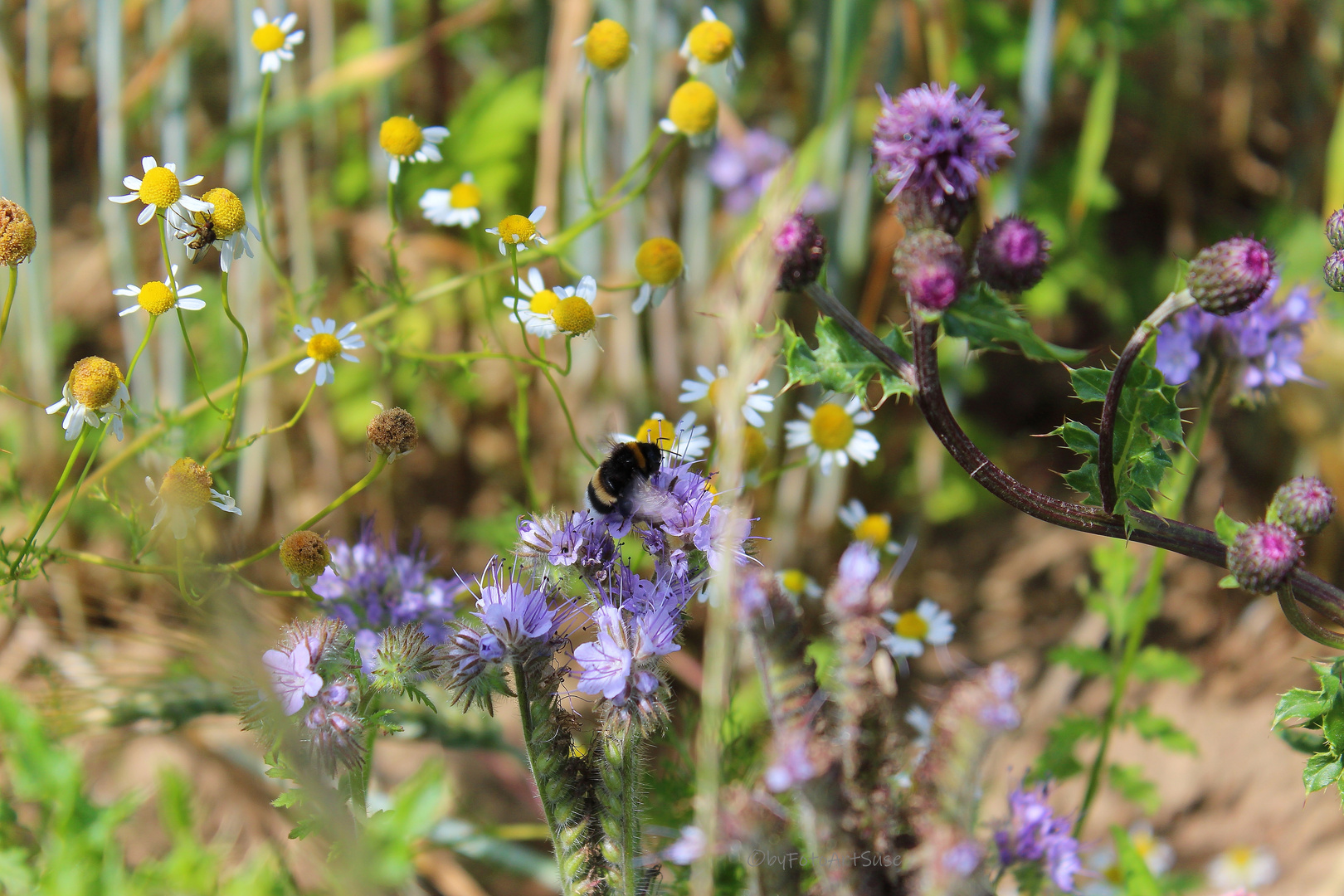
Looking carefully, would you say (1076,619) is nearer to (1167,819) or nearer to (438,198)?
(1167,819)

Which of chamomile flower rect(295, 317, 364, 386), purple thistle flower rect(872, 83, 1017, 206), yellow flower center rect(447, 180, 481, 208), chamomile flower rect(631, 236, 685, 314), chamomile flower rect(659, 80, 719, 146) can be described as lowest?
chamomile flower rect(295, 317, 364, 386)

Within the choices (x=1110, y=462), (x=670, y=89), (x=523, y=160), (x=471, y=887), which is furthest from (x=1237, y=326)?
(x=523, y=160)

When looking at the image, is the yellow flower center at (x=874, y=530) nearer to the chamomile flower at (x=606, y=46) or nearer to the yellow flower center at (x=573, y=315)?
the yellow flower center at (x=573, y=315)

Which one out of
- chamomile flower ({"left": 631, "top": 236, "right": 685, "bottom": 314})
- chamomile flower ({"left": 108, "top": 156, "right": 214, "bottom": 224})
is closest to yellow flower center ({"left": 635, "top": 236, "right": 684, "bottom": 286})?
chamomile flower ({"left": 631, "top": 236, "right": 685, "bottom": 314})

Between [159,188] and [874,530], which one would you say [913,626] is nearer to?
[874,530]

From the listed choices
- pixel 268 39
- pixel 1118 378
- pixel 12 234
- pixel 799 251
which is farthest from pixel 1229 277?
pixel 268 39

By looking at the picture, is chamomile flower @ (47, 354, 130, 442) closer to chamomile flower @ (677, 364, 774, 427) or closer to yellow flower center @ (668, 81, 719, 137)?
chamomile flower @ (677, 364, 774, 427)
